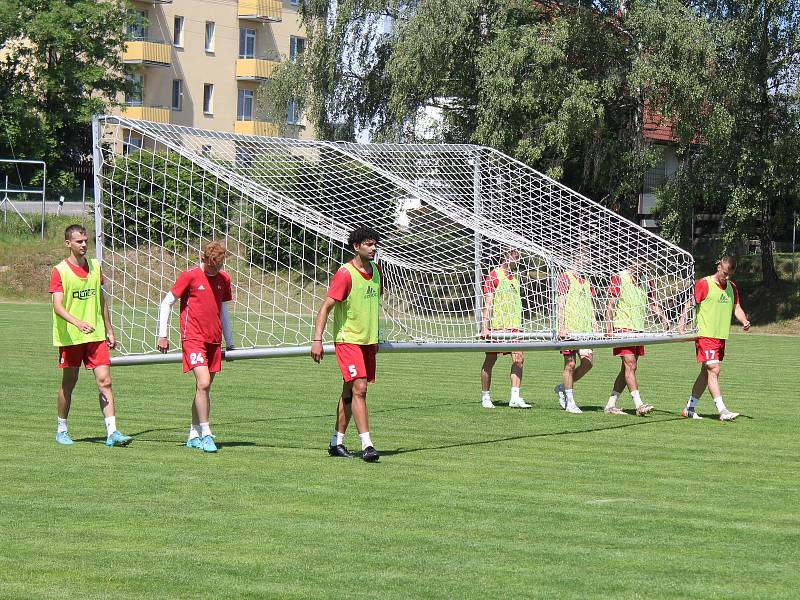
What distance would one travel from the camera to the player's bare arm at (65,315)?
12273 millimetres

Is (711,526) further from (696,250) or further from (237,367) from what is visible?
(696,250)

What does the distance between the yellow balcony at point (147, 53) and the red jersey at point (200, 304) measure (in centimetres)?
5432

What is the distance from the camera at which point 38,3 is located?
5941 centimetres

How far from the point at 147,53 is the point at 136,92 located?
8.14 feet

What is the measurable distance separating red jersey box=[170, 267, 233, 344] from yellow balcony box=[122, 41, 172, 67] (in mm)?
54320

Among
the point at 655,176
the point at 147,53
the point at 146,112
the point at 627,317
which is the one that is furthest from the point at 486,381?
the point at 147,53

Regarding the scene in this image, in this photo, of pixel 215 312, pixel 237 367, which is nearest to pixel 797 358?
pixel 237 367

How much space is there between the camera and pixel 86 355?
41.8ft

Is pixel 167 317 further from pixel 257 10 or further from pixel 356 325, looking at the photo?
pixel 257 10

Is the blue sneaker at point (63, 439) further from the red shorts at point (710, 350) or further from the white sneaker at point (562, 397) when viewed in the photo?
the red shorts at point (710, 350)

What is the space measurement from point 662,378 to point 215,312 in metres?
12.0

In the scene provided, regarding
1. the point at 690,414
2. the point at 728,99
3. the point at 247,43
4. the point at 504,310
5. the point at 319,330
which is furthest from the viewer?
the point at 247,43

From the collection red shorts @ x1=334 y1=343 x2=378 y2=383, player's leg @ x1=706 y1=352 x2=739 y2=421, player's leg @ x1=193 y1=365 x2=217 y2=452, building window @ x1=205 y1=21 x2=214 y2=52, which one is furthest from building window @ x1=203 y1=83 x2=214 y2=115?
red shorts @ x1=334 y1=343 x2=378 y2=383

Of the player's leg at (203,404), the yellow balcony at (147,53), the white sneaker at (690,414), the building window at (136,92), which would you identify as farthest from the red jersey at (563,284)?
the yellow balcony at (147,53)
